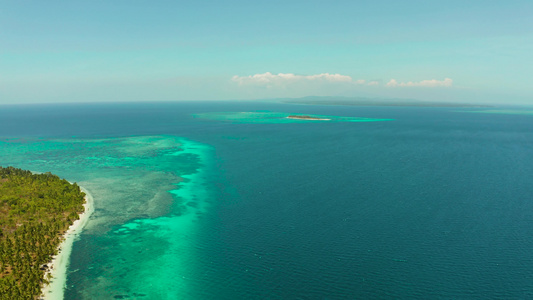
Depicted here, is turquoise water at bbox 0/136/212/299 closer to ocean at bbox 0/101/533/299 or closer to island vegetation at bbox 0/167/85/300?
ocean at bbox 0/101/533/299

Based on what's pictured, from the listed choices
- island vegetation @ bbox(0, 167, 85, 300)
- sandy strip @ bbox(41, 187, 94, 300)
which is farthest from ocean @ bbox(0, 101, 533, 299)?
island vegetation @ bbox(0, 167, 85, 300)

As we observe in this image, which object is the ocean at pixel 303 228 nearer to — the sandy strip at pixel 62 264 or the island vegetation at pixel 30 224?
the sandy strip at pixel 62 264

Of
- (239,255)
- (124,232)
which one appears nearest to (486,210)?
(239,255)

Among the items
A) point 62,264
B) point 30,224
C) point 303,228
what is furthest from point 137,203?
point 303,228

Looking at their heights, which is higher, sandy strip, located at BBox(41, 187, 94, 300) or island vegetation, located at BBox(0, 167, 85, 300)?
island vegetation, located at BBox(0, 167, 85, 300)

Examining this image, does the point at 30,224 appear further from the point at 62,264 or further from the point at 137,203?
the point at 137,203

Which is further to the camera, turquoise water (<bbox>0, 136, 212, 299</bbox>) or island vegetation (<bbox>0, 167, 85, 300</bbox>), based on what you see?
turquoise water (<bbox>0, 136, 212, 299</bbox>)

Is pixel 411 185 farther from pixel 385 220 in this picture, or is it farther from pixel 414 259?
pixel 414 259

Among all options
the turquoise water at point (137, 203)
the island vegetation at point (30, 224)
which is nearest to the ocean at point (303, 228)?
the turquoise water at point (137, 203)
